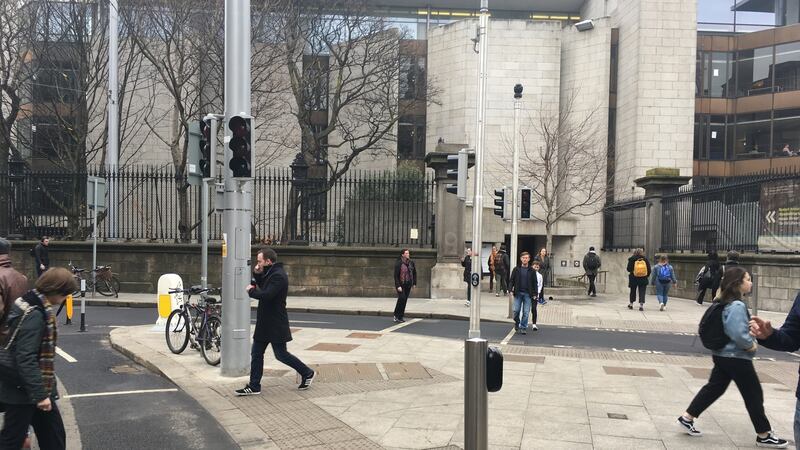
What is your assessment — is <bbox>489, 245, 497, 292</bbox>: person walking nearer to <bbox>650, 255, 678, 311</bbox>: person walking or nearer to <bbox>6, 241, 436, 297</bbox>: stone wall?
<bbox>6, 241, 436, 297</bbox>: stone wall

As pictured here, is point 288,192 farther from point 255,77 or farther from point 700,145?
point 700,145

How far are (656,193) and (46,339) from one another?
21298 millimetres

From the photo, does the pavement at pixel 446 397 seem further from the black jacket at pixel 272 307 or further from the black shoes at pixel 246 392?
the black jacket at pixel 272 307

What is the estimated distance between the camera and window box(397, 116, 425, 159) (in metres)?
35.1

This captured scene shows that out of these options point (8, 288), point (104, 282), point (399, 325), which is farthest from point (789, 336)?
point (104, 282)

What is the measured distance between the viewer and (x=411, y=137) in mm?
35344

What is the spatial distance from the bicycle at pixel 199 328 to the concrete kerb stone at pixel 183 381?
14.5 inches

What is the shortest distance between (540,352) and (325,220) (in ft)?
35.7

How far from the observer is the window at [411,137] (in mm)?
35094

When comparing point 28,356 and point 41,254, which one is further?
point 41,254

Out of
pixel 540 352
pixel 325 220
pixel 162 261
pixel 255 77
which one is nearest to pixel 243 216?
pixel 540 352

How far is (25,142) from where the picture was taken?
879 inches

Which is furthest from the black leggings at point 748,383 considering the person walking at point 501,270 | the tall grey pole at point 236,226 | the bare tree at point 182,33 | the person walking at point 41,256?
the person walking at point 41,256

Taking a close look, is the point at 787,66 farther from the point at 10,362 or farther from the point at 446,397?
the point at 10,362
